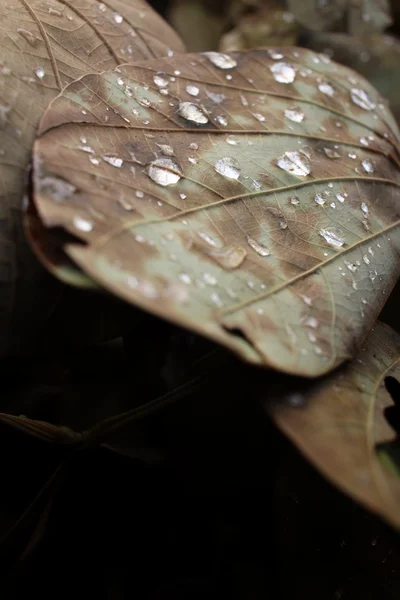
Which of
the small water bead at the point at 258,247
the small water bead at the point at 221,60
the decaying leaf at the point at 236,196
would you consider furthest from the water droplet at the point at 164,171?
the small water bead at the point at 221,60

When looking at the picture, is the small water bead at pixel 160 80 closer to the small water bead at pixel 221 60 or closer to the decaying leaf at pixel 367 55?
the small water bead at pixel 221 60

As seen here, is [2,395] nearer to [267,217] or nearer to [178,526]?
[178,526]

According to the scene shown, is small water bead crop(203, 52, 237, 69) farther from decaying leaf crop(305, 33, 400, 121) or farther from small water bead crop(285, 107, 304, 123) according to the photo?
decaying leaf crop(305, 33, 400, 121)

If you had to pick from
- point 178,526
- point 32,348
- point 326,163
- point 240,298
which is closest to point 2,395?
point 32,348

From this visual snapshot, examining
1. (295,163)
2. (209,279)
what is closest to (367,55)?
(295,163)

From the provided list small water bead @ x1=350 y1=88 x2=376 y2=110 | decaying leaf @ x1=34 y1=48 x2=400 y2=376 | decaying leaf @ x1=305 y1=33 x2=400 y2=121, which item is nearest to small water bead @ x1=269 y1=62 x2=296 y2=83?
decaying leaf @ x1=34 y1=48 x2=400 y2=376

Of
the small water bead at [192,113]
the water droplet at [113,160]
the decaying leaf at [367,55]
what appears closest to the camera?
the water droplet at [113,160]
